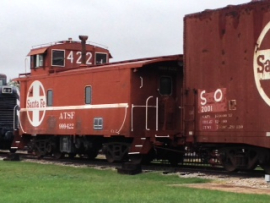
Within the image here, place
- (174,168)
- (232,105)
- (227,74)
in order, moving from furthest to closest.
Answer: (174,168)
(227,74)
(232,105)

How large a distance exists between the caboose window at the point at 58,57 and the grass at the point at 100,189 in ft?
26.4

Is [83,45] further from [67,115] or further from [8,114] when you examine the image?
[8,114]

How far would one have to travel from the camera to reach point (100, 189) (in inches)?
514

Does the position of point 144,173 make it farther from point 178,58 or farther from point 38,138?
point 38,138

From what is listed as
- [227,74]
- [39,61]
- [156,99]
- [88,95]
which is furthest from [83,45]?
[227,74]

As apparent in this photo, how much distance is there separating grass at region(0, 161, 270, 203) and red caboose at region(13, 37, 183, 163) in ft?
9.61

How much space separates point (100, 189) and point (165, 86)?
27.0 ft

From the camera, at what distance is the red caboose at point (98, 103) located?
19984mm

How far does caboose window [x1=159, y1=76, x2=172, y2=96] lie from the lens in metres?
20.6

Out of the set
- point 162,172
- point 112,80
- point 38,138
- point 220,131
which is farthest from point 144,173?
point 38,138

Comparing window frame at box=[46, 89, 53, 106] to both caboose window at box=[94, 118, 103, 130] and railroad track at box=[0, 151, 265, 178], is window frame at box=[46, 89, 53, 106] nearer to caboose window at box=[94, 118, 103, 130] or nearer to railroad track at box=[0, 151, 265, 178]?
railroad track at box=[0, 151, 265, 178]

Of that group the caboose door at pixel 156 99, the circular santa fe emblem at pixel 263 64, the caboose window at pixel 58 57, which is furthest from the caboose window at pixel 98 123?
the circular santa fe emblem at pixel 263 64

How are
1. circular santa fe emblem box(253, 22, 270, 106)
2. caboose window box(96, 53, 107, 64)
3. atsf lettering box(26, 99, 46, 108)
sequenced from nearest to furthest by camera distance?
1. circular santa fe emblem box(253, 22, 270, 106)
2. atsf lettering box(26, 99, 46, 108)
3. caboose window box(96, 53, 107, 64)

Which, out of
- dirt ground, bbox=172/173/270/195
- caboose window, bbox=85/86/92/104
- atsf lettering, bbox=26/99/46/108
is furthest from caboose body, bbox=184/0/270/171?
atsf lettering, bbox=26/99/46/108
